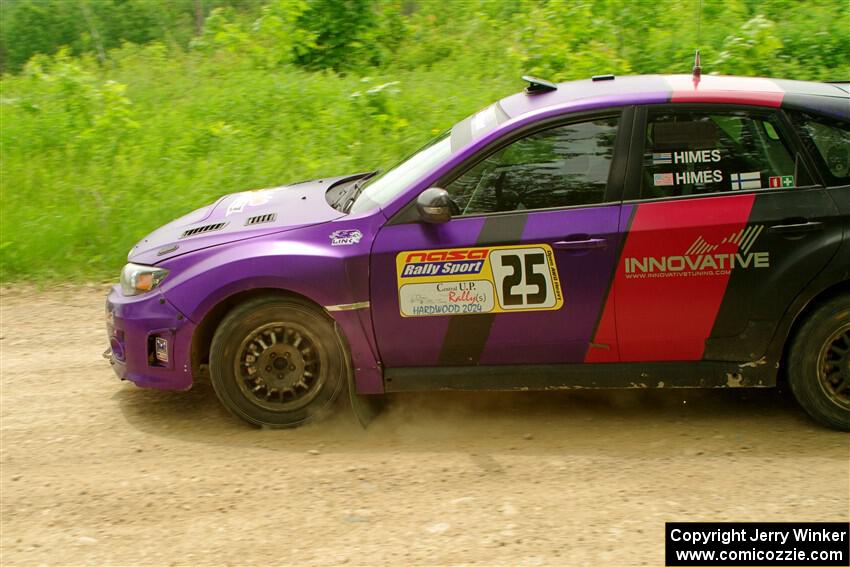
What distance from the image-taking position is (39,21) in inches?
936

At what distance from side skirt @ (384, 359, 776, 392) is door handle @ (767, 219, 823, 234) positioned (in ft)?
2.25

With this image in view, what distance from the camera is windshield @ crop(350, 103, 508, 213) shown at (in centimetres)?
521

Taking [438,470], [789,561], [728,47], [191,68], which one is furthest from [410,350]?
[191,68]

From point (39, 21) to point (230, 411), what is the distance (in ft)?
70.3

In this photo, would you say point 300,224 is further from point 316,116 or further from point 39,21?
point 39,21

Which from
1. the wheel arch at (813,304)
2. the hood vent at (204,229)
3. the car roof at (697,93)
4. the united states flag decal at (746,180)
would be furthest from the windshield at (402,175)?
the wheel arch at (813,304)

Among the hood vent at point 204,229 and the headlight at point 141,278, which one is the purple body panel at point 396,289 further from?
the headlight at point 141,278

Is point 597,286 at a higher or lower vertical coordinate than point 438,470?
higher

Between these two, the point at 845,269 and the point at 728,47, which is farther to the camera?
the point at 728,47

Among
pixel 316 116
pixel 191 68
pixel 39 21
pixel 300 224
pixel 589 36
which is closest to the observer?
pixel 300 224

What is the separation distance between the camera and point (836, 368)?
495 centimetres

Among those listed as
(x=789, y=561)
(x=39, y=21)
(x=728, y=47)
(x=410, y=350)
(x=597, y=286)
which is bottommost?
(x=789, y=561)
